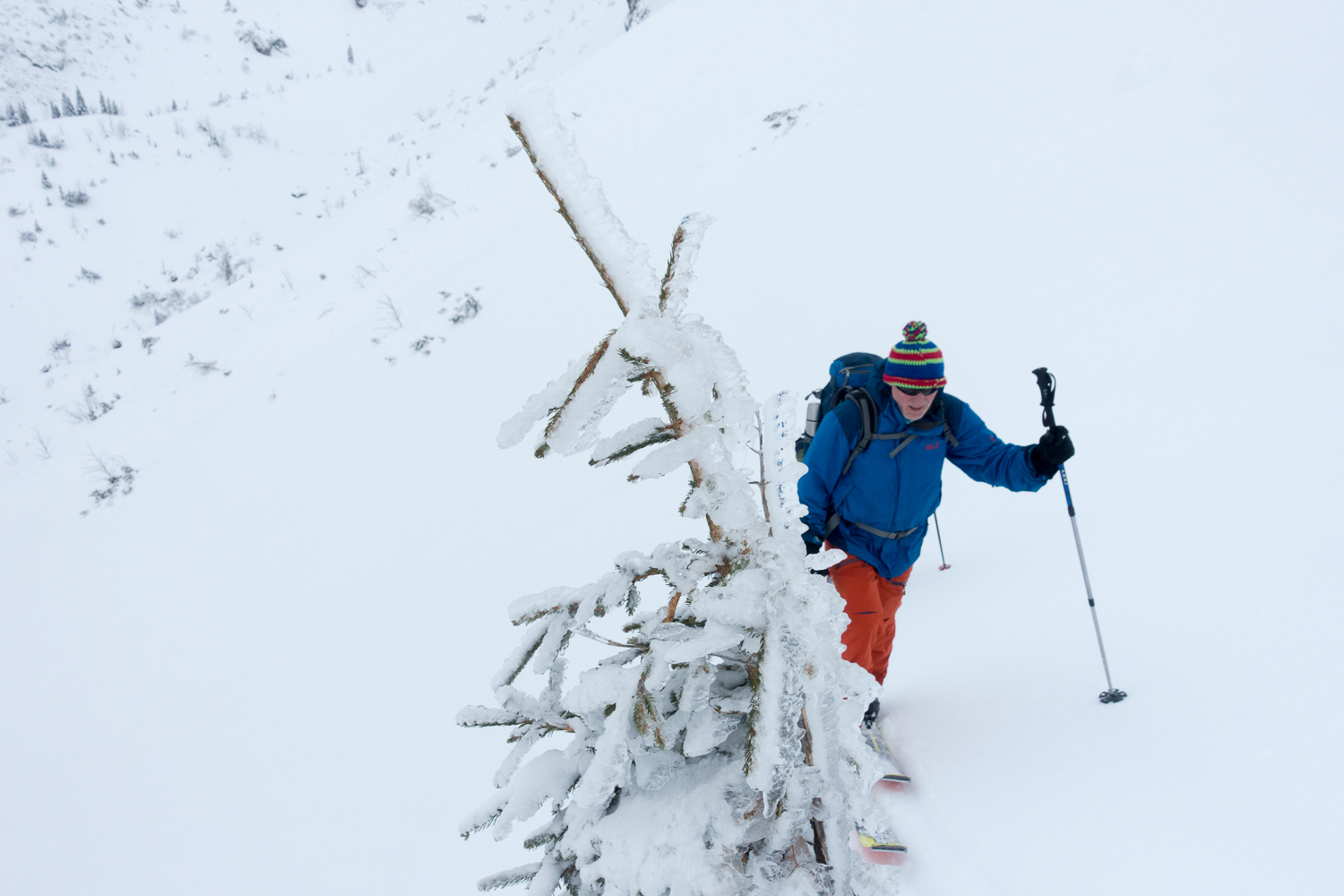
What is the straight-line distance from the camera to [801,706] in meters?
1.11

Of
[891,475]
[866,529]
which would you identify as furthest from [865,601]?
[891,475]

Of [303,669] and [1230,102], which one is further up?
[1230,102]

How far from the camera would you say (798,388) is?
5.68m

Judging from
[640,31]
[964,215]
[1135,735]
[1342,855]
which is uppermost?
[640,31]

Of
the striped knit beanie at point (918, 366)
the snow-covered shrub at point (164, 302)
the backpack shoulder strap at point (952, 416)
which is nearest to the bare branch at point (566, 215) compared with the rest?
the striped knit beanie at point (918, 366)

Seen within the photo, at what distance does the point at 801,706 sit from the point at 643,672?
0.94 feet

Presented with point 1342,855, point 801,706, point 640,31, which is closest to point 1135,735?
point 1342,855

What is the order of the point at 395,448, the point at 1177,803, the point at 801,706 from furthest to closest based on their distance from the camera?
the point at 395,448 < the point at 1177,803 < the point at 801,706

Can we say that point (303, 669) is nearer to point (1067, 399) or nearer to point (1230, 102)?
point (1067, 399)

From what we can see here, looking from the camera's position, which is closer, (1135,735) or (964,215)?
(1135,735)

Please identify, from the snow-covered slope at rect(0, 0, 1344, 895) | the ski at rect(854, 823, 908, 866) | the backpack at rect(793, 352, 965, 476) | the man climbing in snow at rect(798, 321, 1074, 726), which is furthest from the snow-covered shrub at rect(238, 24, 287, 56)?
the ski at rect(854, 823, 908, 866)

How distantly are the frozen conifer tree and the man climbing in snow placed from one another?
1227 millimetres

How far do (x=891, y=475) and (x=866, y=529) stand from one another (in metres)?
0.25

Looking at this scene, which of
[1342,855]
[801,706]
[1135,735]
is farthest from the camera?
[1135,735]
